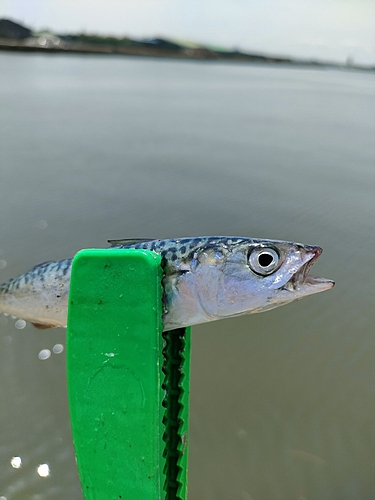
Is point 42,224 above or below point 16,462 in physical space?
above

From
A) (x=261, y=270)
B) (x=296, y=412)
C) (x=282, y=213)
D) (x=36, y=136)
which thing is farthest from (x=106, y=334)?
(x=36, y=136)

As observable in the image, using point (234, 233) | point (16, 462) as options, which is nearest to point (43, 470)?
point (16, 462)

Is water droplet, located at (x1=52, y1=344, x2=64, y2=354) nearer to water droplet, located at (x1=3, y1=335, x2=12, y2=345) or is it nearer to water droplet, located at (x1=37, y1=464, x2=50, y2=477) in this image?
water droplet, located at (x1=3, y1=335, x2=12, y2=345)

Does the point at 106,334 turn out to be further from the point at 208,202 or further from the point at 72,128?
the point at 72,128

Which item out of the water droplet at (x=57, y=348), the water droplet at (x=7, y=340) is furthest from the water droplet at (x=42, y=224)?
the water droplet at (x=57, y=348)

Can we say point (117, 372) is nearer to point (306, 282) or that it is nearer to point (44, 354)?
point (306, 282)
